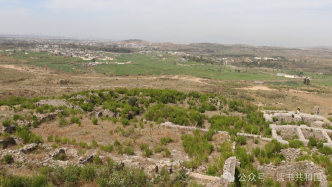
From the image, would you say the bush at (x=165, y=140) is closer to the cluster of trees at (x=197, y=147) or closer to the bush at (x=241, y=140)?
the cluster of trees at (x=197, y=147)

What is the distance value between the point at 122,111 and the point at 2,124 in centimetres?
824

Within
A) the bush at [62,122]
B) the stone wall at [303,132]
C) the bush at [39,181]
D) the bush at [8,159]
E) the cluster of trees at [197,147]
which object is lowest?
the stone wall at [303,132]

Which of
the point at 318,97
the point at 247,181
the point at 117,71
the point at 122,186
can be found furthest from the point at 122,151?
the point at 117,71

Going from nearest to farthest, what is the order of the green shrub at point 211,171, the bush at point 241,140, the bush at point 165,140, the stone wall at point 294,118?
the green shrub at point 211,171
the bush at point 165,140
the bush at point 241,140
the stone wall at point 294,118

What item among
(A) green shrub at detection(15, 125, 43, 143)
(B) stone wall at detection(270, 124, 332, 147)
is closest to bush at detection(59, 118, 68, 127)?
(A) green shrub at detection(15, 125, 43, 143)

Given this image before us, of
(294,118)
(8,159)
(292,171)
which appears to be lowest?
(294,118)

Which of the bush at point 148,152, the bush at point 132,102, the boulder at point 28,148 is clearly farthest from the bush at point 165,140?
the bush at point 132,102

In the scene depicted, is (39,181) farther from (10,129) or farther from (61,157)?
(10,129)

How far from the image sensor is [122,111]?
16719mm

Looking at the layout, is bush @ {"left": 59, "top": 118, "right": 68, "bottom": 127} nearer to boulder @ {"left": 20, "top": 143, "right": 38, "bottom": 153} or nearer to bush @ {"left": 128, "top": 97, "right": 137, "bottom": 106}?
boulder @ {"left": 20, "top": 143, "right": 38, "bottom": 153}

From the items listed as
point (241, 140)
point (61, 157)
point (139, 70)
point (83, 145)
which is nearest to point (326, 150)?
point (241, 140)

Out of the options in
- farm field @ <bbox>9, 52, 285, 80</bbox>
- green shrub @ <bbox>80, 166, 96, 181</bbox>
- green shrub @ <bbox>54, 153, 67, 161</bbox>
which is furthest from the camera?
farm field @ <bbox>9, 52, 285, 80</bbox>

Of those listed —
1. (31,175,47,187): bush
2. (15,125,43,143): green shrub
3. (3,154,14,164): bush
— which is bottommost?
(15,125,43,143): green shrub

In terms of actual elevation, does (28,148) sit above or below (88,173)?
below
